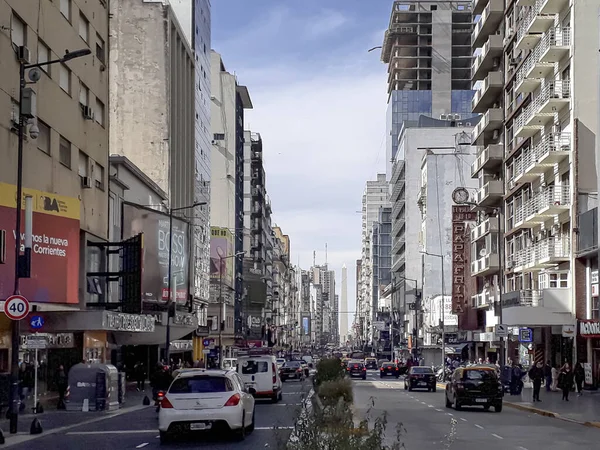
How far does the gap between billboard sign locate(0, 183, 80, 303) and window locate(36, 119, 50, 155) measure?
1.82 metres

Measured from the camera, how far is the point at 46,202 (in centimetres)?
3841

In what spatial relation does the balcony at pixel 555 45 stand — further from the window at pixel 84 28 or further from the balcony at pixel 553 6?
the window at pixel 84 28

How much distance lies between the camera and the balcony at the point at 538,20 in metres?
60.2

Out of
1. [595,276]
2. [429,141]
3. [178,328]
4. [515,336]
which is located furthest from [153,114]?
[429,141]

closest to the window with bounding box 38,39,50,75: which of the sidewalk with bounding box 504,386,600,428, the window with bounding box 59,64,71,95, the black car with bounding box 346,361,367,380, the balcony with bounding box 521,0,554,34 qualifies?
the window with bounding box 59,64,71,95

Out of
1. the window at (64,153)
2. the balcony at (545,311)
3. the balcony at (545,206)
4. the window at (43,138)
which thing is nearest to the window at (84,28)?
the window at (64,153)

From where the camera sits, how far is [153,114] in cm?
7669

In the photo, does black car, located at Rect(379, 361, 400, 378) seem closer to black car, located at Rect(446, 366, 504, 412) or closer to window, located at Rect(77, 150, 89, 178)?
window, located at Rect(77, 150, 89, 178)

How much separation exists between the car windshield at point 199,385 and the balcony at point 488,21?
5588 centimetres

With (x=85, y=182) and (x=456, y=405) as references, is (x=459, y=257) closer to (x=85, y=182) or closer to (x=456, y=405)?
(x=85, y=182)

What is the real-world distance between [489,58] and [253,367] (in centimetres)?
4070

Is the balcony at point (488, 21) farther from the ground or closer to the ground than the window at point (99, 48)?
farther from the ground

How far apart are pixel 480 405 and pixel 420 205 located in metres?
84.4

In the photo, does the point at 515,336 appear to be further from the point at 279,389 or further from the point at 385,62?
the point at 385,62
